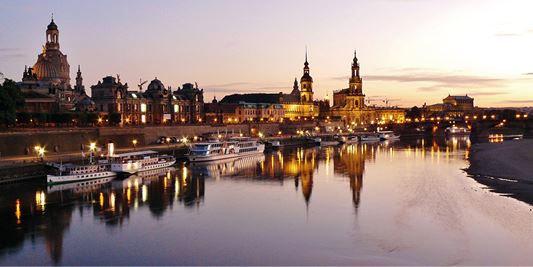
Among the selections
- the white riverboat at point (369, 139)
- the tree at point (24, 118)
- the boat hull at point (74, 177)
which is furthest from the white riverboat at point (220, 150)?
the white riverboat at point (369, 139)

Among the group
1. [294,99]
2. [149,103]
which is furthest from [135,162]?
[294,99]

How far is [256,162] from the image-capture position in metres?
64.8

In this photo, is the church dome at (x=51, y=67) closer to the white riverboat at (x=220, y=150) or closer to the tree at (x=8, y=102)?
the white riverboat at (x=220, y=150)

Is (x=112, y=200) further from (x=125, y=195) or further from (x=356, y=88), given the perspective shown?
(x=356, y=88)

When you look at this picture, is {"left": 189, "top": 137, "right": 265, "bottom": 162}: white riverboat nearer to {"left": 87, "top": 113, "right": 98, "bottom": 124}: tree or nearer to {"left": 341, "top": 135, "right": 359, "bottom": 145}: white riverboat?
{"left": 87, "top": 113, "right": 98, "bottom": 124}: tree

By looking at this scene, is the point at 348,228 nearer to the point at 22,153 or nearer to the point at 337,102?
the point at 22,153

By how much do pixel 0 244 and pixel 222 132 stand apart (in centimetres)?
7033

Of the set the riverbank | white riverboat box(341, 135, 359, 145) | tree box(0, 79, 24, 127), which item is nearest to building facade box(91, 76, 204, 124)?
white riverboat box(341, 135, 359, 145)

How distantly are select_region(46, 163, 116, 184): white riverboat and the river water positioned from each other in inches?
40.2

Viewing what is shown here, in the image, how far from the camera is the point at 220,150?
65.6 metres

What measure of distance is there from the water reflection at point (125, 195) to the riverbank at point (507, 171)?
973 cm

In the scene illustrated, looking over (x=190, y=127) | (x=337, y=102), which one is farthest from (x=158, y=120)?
(x=337, y=102)

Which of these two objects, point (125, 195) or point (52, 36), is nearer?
point (125, 195)

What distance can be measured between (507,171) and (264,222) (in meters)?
A: 27.5
